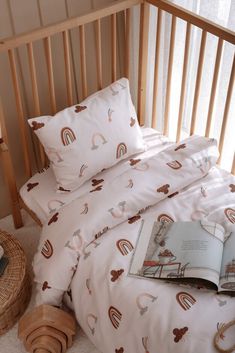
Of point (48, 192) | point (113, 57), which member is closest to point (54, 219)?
point (48, 192)

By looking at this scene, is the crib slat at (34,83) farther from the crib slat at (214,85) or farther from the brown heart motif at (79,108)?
the crib slat at (214,85)

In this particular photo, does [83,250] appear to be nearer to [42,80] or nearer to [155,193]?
[155,193]

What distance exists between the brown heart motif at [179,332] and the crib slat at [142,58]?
1.10 metres

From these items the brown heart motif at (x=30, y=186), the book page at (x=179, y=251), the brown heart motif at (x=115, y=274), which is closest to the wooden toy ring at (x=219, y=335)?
the book page at (x=179, y=251)

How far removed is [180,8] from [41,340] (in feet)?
4.30

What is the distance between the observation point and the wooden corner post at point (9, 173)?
5.56 feet

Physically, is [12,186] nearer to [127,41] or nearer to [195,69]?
[127,41]

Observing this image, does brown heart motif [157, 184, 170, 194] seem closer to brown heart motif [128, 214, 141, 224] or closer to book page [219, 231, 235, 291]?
brown heart motif [128, 214, 141, 224]

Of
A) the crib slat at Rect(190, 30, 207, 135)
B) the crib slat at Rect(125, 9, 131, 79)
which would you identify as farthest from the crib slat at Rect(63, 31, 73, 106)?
the crib slat at Rect(190, 30, 207, 135)

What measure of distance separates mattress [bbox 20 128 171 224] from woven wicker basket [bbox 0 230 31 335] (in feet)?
0.52

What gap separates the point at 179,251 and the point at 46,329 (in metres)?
0.52

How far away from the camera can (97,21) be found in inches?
67.1

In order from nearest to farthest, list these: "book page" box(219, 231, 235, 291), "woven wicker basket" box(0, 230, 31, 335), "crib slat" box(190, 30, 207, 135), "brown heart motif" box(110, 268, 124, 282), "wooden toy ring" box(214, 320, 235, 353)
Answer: "wooden toy ring" box(214, 320, 235, 353), "book page" box(219, 231, 235, 291), "brown heart motif" box(110, 268, 124, 282), "woven wicker basket" box(0, 230, 31, 335), "crib slat" box(190, 30, 207, 135)

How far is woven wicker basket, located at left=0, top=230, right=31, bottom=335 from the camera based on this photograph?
1534 mm
